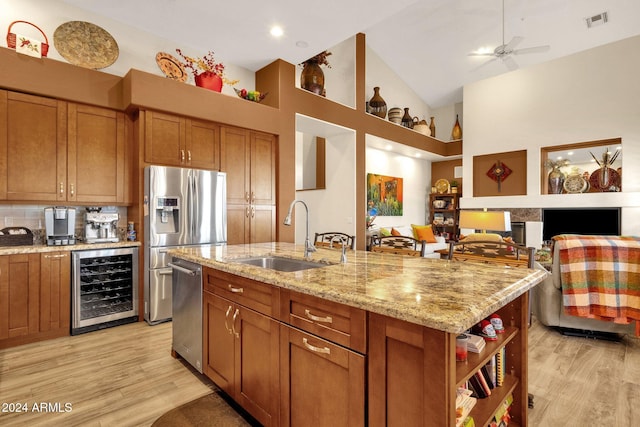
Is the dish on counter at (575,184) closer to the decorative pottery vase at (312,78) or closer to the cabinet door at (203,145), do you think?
the decorative pottery vase at (312,78)

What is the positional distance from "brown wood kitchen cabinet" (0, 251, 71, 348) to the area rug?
1.91m

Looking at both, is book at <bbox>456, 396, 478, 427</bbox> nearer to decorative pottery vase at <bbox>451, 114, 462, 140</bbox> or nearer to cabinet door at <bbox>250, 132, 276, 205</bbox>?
cabinet door at <bbox>250, 132, 276, 205</bbox>

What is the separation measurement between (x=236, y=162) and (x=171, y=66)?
4.54 ft

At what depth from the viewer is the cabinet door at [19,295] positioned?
8.88 ft

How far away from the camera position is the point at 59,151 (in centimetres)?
309

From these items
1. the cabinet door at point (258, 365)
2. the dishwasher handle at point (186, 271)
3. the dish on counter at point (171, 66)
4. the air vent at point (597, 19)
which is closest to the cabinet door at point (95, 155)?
the dish on counter at point (171, 66)

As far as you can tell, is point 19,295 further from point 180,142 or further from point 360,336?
point 360,336

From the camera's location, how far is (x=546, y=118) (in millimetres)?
6457

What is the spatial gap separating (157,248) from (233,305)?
79.3 inches

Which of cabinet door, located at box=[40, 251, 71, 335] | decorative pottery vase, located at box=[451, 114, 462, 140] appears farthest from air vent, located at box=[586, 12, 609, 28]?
cabinet door, located at box=[40, 251, 71, 335]

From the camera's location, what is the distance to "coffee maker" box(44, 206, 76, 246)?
301cm

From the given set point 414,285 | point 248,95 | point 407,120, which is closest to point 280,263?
point 414,285

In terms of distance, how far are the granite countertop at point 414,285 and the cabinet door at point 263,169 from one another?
7.85ft

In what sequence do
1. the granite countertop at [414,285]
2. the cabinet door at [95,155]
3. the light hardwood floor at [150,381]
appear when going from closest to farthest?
the granite countertop at [414,285] < the light hardwood floor at [150,381] < the cabinet door at [95,155]
